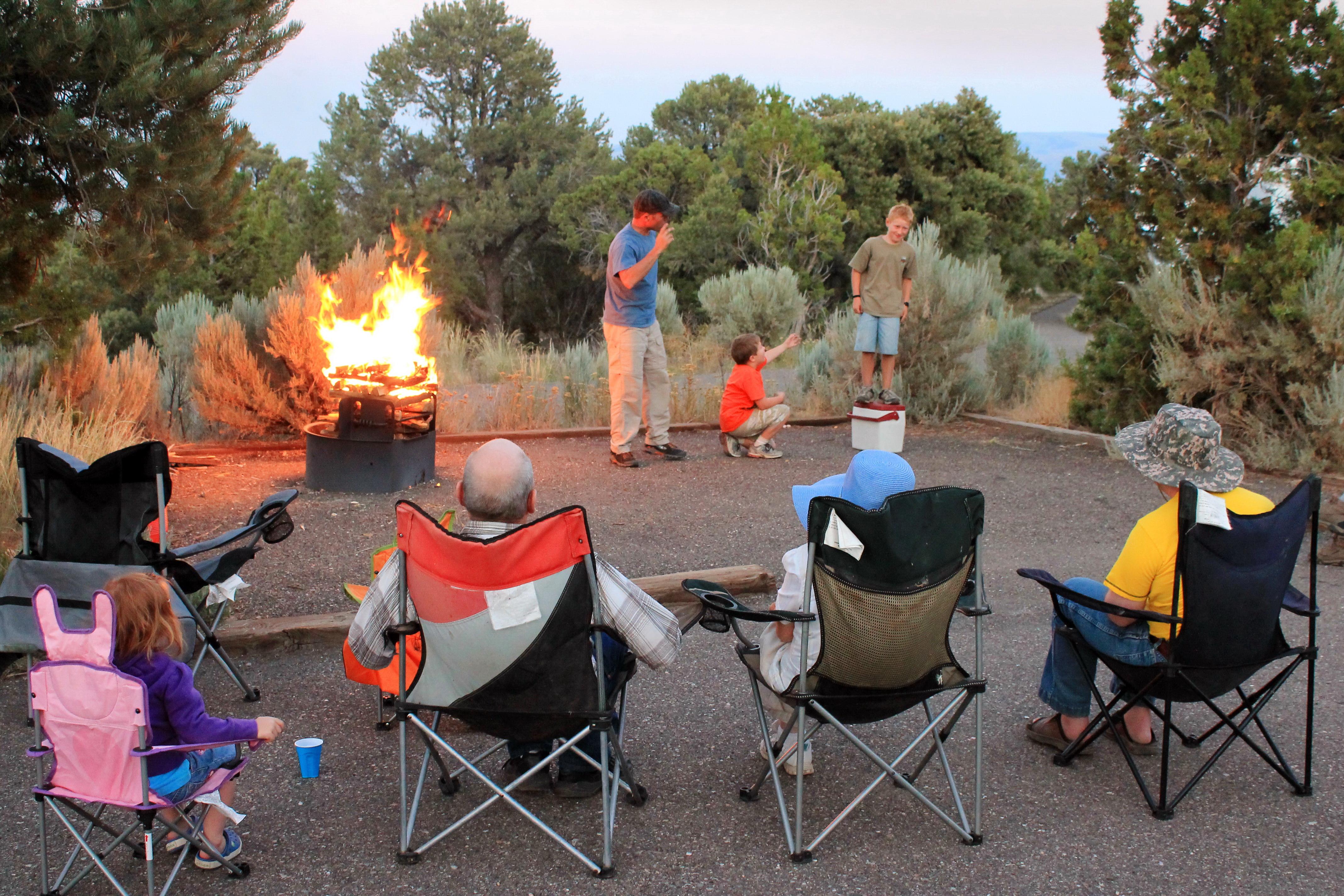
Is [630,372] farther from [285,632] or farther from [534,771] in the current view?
[534,771]

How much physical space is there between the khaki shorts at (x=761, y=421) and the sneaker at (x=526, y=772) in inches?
213

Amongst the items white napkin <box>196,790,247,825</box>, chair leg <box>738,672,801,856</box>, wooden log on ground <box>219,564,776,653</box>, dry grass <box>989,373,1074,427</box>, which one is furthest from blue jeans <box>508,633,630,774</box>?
dry grass <box>989,373,1074,427</box>

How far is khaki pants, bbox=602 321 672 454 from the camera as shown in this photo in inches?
324

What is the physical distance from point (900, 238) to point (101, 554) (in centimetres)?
726

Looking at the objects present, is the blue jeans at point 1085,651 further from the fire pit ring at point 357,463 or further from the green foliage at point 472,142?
the green foliage at point 472,142

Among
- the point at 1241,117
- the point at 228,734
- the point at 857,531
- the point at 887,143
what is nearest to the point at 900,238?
the point at 1241,117

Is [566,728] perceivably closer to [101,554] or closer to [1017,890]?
[1017,890]

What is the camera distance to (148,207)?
19.7 ft

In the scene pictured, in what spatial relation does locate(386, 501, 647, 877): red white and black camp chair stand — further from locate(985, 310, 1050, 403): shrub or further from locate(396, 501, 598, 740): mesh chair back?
locate(985, 310, 1050, 403): shrub

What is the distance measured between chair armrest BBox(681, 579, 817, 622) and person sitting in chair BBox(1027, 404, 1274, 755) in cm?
96

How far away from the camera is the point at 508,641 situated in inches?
116

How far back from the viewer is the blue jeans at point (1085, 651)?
3432 millimetres

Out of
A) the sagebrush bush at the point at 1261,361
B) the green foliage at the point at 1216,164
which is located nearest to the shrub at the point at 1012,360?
the green foliage at the point at 1216,164

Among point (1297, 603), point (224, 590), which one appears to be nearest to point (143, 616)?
point (224, 590)
